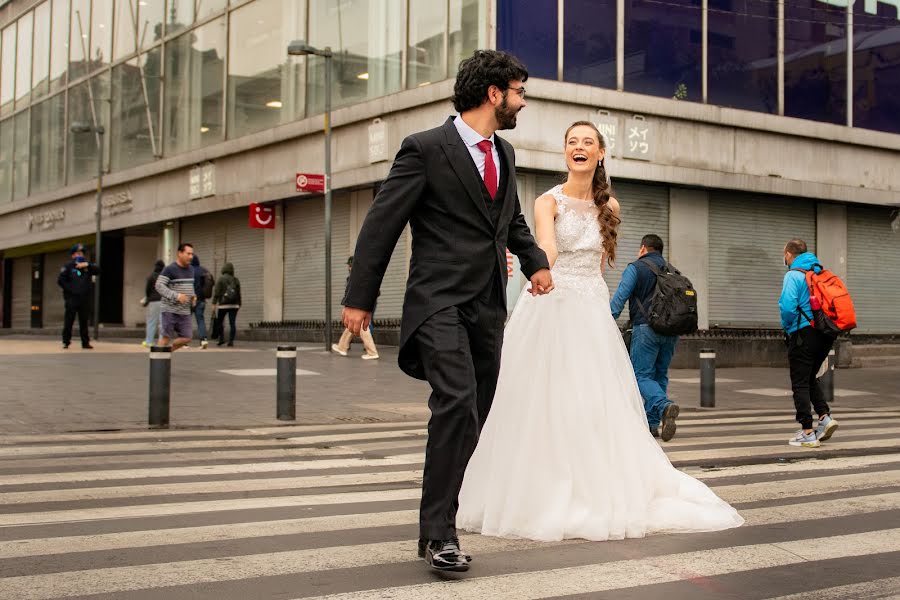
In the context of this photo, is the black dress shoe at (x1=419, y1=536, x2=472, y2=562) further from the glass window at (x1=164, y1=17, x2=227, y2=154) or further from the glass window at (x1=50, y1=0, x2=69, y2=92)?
the glass window at (x1=50, y1=0, x2=69, y2=92)

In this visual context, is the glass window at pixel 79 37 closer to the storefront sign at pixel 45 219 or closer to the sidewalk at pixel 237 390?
the storefront sign at pixel 45 219

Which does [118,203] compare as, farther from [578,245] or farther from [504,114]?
[504,114]

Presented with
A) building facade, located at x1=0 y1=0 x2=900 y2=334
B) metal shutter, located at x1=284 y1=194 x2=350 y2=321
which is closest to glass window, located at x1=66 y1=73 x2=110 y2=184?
building facade, located at x1=0 y1=0 x2=900 y2=334

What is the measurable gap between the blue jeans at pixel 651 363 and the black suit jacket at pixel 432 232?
5.36 metres

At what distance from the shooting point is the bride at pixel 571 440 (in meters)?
5.04

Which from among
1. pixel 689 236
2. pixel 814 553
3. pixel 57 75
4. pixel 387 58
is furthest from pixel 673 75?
pixel 57 75

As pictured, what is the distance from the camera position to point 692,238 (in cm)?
2661

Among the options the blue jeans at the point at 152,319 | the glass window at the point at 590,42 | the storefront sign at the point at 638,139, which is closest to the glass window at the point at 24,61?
the blue jeans at the point at 152,319

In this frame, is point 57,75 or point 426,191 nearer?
point 426,191

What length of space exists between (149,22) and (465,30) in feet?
57.3

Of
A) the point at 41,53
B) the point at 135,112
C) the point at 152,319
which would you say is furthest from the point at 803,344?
the point at 41,53

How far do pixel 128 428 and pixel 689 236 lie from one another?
18.9 m

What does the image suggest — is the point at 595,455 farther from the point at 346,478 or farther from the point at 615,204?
the point at 346,478

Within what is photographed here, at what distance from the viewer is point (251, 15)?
3178 centimetres
